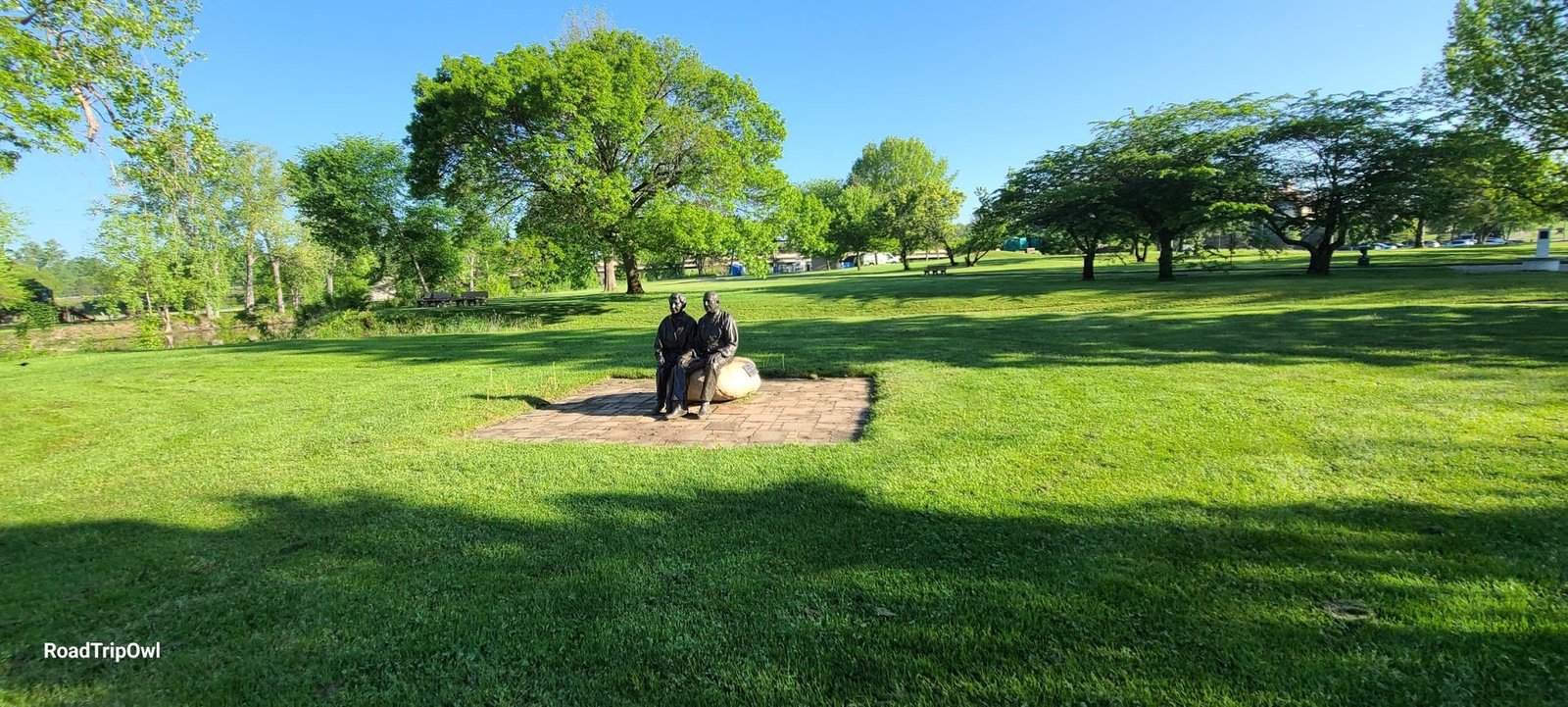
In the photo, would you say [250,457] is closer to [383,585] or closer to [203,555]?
[203,555]

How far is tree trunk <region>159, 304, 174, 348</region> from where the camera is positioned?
931 inches

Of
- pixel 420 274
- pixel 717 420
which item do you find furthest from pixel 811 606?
pixel 420 274

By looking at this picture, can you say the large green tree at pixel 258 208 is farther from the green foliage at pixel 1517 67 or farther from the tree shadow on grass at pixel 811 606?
the green foliage at pixel 1517 67

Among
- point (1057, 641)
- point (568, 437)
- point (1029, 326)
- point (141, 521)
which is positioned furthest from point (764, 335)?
point (1057, 641)

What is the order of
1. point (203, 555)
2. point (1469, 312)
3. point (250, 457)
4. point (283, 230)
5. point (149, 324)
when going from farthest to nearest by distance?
point (283, 230) → point (149, 324) → point (1469, 312) → point (250, 457) → point (203, 555)

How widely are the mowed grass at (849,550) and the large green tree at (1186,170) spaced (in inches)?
703

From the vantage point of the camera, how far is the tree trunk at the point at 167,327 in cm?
2366

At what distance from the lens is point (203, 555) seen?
344 cm

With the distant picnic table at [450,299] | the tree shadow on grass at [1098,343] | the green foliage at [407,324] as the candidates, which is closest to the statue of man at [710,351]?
the tree shadow on grass at [1098,343]

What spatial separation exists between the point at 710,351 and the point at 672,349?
42 cm

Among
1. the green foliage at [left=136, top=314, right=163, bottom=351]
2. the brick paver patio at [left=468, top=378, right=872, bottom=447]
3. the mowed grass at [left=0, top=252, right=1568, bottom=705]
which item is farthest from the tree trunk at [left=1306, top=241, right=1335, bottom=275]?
the green foliage at [left=136, top=314, right=163, bottom=351]

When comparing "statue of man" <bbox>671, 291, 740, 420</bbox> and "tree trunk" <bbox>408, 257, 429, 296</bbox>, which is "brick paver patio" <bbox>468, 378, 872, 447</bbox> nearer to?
"statue of man" <bbox>671, 291, 740, 420</bbox>

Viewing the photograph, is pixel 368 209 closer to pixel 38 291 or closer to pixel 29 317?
pixel 29 317

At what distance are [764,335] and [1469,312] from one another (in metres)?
13.4
